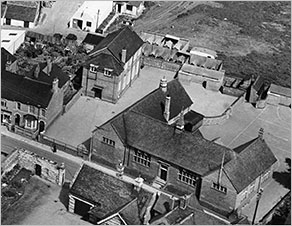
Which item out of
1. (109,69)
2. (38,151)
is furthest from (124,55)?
(38,151)

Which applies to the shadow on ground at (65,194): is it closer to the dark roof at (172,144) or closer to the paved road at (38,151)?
the paved road at (38,151)

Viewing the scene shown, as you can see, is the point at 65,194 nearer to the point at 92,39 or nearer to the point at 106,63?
the point at 106,63

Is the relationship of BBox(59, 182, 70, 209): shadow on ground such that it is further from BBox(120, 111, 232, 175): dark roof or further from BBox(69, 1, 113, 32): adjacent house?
BBox(69, 1, 113, 32): adjacent house

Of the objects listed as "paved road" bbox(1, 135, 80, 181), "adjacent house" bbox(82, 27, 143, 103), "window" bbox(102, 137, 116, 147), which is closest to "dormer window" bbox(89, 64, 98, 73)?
"adjacent house" bbox(82, 27, 143, 103)

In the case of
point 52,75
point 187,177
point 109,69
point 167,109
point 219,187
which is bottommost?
point 187,177

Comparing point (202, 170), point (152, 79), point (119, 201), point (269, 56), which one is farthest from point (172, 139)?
point (269, 56)
